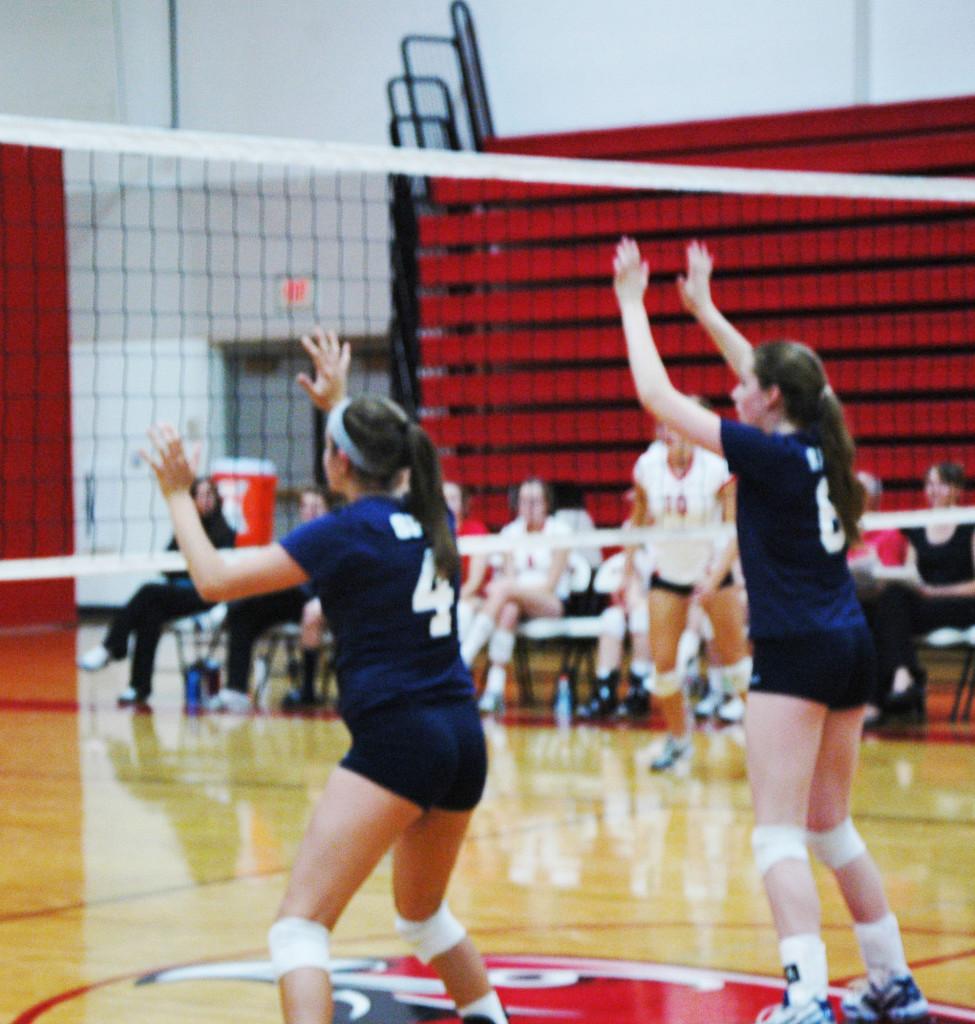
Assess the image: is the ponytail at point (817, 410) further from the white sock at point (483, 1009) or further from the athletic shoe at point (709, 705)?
the athletic shoe at point (709, 705)

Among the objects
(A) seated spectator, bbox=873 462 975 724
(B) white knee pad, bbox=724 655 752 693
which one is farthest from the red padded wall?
(B) white knee pad, bbox=724 655 752 693

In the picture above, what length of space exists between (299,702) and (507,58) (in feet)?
20.0

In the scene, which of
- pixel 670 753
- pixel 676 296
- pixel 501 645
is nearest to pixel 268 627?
pixel 501 645

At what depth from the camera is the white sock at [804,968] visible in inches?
140

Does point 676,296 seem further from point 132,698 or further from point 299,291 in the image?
point 132,698

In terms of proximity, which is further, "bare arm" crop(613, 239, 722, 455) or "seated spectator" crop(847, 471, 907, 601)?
"seated spectator" crop(847, 471, 907, 601)

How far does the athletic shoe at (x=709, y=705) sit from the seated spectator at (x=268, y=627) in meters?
2.37

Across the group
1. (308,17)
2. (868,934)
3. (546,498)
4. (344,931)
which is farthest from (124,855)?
(308,17)

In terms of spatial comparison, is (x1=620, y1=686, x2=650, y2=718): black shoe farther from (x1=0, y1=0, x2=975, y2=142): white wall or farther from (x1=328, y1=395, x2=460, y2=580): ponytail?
(x1=328, y1=395, x2=460, y2=580): ponytail

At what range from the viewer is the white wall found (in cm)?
1266

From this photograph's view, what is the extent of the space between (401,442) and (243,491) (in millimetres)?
9596

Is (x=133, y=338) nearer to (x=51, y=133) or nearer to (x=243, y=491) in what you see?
(x=243, y=491)

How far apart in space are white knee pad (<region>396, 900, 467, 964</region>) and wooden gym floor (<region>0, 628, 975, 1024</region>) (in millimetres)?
639

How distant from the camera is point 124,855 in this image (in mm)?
6109
